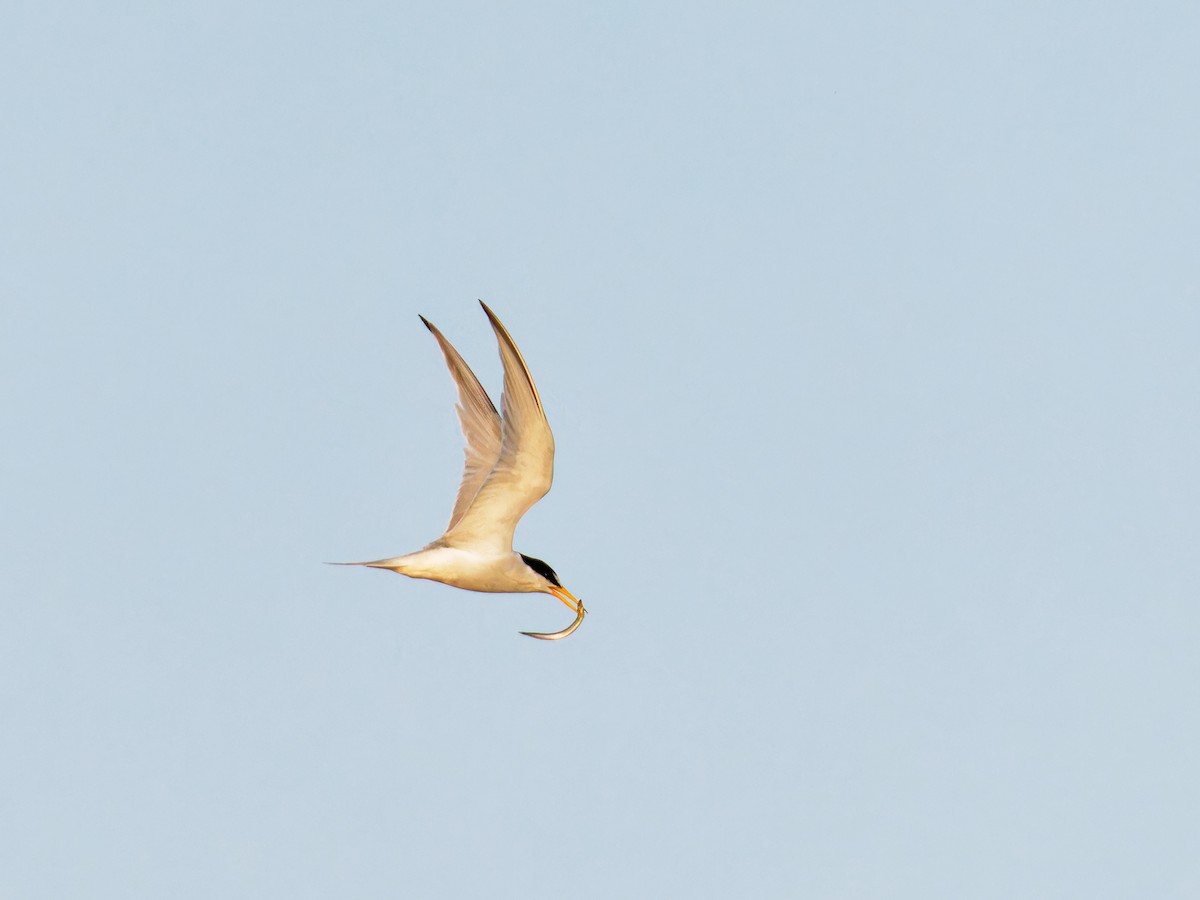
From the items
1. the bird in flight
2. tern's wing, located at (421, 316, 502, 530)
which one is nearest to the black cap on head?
the bird in flight

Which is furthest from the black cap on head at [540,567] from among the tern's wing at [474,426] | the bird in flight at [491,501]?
the tern's wing at [474,426]

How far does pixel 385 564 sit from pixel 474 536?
1100 millimetres

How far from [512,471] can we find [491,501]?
1.96 ft

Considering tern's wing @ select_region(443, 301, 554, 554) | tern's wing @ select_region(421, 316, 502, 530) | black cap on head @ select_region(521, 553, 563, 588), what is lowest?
black cap on head @ select_region(521, 553, 563, 588)

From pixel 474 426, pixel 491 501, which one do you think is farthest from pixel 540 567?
pixel 474 426

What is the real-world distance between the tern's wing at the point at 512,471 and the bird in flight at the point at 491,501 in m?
0.01

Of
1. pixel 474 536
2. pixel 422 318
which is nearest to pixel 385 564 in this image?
pixel 474 536

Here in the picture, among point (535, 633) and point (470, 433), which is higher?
point (470, 433)

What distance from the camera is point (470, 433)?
64.2 feet

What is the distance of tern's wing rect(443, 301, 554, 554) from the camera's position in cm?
1708

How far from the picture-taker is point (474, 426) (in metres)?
19.6

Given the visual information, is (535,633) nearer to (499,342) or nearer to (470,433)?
(470,433)

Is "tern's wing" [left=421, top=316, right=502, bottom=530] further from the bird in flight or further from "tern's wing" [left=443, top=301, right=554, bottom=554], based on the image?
"tern's wing" [left=443, top=301, right=554, bottom=554]

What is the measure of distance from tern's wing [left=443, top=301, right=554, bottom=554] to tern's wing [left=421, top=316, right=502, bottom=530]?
54 centimetres
